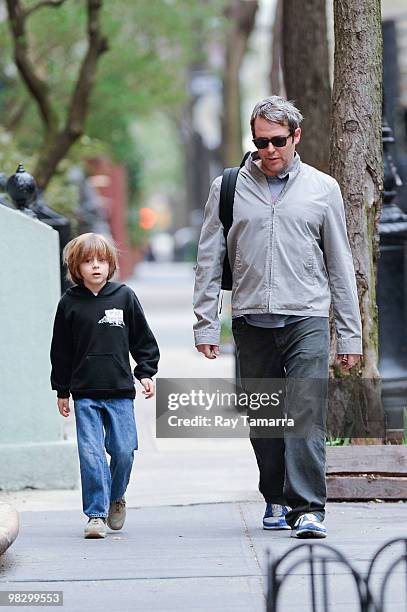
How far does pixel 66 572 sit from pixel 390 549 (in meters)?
1.48

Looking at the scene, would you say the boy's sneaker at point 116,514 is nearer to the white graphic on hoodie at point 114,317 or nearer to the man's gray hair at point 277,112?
the white graphic on hoodie at point 114,317

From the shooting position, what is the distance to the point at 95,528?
6980mm

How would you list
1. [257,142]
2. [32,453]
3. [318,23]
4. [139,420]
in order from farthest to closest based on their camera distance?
1. [318,23]
2. [139,420]
3. [32,453]
4. [257,142]

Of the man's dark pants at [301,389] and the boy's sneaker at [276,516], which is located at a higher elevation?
the man's dark pants at [301,389]

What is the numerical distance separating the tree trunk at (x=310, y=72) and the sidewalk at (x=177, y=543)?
401cm

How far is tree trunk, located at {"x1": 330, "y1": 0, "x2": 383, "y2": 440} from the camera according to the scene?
317 inches

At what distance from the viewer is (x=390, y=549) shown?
654 cm

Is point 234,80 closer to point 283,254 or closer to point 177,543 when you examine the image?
point 283,254

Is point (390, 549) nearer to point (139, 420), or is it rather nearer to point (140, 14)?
point (139, 420)

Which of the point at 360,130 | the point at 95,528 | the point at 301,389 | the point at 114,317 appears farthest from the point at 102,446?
the point at 360,130

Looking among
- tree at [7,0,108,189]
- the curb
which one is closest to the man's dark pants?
the curb

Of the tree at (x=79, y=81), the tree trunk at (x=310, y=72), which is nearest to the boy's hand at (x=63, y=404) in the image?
the tree trunk at (x=310, y=72)

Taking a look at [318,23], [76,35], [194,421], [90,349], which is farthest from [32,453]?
[76,35]

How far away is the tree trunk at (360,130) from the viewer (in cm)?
806
